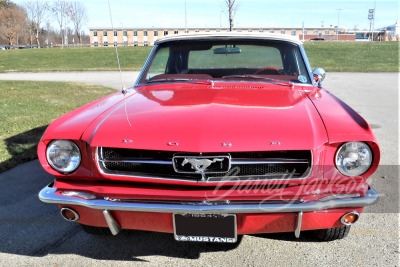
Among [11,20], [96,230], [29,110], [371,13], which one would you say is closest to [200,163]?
[96,230]

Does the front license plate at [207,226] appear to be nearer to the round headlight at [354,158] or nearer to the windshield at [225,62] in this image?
the round headlight at [354,158]

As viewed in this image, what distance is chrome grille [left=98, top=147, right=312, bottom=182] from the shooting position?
208 cm

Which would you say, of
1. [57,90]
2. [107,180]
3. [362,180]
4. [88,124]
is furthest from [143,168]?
[57,90]

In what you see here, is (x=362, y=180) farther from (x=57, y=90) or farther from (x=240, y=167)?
(x=57, y=90)

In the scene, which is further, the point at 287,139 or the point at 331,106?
the point at 331,106

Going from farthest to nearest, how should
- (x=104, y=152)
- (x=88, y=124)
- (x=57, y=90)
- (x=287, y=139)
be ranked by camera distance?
(x=57, y=90), (x=88, y=124), (x=104, y=152), (x=287, y=139)

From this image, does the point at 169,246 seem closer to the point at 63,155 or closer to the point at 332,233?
the point at 63,155

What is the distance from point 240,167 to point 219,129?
248 mm

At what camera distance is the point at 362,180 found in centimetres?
213

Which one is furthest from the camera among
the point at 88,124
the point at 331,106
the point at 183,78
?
the point at 183,78

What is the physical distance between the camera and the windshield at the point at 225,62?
336 centimetres

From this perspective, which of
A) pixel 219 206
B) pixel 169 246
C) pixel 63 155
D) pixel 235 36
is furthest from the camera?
pixel 235 36

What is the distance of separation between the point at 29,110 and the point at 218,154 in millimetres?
6754

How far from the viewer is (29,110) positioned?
769 cm
